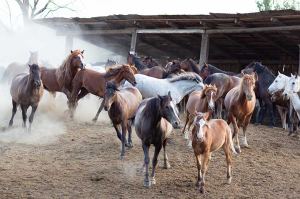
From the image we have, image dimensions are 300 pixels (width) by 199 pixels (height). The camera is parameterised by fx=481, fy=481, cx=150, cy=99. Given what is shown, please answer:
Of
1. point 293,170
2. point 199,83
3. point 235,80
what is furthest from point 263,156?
point 235,80

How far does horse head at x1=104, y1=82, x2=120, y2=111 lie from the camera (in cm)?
900

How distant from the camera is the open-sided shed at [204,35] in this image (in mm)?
15695

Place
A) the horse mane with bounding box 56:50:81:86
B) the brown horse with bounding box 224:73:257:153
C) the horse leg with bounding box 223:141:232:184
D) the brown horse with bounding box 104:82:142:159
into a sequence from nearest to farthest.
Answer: the horse leg with bounding box 223:141:232:184 → the brown horse with bounding box 104:82:142:159 → the brown horse with bounding box 224:73:257:153 → the horse mane with bounding box 56:50:81:86

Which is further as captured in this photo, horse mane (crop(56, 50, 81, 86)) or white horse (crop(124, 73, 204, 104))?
horse mane (crop(56, 50, 81, 86))

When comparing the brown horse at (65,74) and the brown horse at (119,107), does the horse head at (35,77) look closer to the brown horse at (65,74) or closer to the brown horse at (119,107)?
the brown horse at (65,74)

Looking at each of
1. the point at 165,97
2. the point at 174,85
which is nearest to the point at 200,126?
the point at 165,97

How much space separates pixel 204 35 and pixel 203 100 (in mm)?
7427

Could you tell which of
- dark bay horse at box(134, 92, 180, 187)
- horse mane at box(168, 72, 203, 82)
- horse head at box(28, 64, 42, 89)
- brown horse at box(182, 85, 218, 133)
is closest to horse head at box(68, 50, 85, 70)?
horse head at box(28, 64, 42, 89)

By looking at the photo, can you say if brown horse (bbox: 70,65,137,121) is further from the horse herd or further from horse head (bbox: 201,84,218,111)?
horse head (bbox: 201,84,218,111)

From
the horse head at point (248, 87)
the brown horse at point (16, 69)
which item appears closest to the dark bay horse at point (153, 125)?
the horse head at point (248, 87)

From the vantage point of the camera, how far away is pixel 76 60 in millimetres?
13945

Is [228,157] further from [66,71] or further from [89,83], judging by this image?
[66,71]

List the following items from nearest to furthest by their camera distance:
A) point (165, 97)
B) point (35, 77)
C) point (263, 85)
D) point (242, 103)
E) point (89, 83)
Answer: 1. point (165, 97)
2. point (242, 103)
3. point (35, 77)
4. point (89, 83)
5. point (263, 85)

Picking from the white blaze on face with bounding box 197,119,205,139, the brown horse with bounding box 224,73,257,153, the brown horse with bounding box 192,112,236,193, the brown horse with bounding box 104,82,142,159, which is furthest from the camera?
the brown horse with bounding box 224,73,257,153
